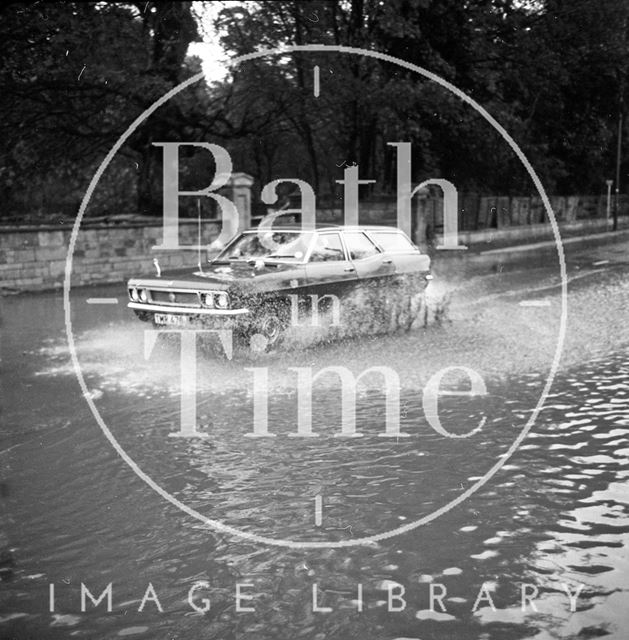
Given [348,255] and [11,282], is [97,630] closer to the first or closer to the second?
[348,255]

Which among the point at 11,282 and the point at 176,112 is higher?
the point at 176,112

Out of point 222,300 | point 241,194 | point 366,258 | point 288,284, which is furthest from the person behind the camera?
point 241,194

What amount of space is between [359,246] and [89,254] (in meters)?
9.89

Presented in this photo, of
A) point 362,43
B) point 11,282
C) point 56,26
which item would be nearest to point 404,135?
point 362,43

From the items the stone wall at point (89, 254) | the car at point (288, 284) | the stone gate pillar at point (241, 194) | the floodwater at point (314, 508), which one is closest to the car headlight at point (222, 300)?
the car at point (288, 284)

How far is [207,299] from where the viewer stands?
9.38m

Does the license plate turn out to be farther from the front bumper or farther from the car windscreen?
the car windscreen

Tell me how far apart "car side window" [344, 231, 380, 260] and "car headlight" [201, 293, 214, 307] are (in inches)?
93.0

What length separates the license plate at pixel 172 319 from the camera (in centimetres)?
965

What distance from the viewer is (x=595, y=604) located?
3891 millimetres

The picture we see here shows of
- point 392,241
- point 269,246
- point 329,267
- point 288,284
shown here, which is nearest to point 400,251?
point 392,241

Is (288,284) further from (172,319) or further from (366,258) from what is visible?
(366,258)

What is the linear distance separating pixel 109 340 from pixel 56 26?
1242 cm

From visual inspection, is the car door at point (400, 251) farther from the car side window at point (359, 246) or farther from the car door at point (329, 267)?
the car door at point (329, 267)
